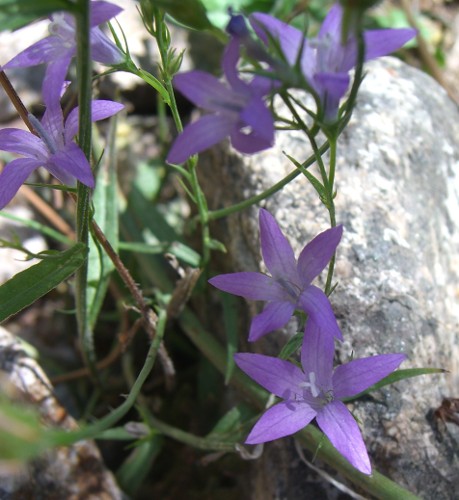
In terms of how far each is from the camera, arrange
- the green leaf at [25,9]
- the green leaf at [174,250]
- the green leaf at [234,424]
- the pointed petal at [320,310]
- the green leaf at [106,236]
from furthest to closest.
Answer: the green leaf at [174,250] < the green leaf at [106,236] < the green leaf at [234,424] < the pointed petal at [320,310] < the green leaf at [25,9]

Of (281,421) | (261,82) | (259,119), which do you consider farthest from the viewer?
(281,421)

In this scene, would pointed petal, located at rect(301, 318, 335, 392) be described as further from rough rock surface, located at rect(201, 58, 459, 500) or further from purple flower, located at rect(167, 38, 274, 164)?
purple flower, located at rect(167, 38, 274, 164)

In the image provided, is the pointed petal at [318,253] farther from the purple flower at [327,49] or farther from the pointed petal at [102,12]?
the pointed petal at [102,12]

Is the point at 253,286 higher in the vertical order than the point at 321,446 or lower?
higher

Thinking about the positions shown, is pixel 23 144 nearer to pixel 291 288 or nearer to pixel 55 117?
pixel 55 117

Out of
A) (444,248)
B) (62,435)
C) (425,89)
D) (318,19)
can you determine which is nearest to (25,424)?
(62,435)

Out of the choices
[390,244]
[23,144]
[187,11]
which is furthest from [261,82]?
[390,244]

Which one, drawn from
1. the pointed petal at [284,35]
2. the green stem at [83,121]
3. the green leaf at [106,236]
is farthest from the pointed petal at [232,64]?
the green leaf at [106,236]
